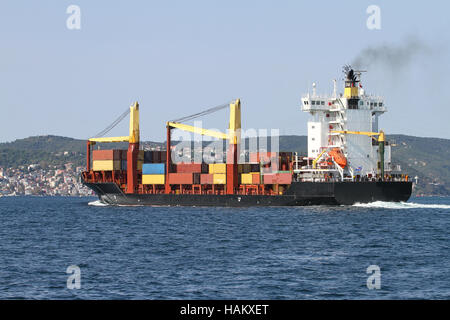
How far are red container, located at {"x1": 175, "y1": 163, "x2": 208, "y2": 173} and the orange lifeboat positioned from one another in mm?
17756

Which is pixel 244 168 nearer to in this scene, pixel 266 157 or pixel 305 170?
pixel 266 157

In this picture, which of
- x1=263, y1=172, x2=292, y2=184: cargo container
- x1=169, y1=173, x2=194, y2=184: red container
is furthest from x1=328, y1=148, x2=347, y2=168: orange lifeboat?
x1=169, y1=173, x2=194, y2=184: red container

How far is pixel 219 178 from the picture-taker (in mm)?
84750

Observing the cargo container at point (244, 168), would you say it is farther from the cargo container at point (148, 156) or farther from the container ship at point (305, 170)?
the cargo container at point (148, 156)

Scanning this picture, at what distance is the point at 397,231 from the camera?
2073 inches

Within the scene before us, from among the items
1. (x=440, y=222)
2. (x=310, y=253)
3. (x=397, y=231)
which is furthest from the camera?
(x=440, y=222)

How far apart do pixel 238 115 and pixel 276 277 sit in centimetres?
5379

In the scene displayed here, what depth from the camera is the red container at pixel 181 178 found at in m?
86.8

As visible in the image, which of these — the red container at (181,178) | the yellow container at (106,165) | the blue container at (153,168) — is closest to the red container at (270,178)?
the red container at (181,178)

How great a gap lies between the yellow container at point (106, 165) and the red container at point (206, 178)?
49.1ft

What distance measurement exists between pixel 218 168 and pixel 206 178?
2.14 metres

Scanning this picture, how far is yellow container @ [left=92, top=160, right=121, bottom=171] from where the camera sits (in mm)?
94750
